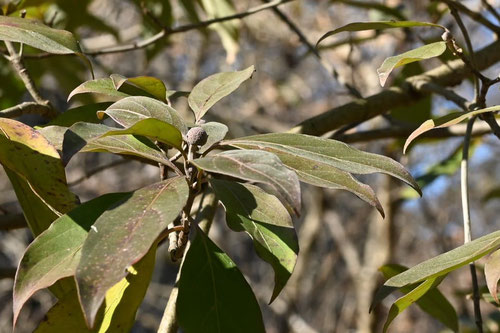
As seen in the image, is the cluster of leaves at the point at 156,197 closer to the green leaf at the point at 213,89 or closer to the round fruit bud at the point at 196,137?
the round fruit bud at the point at 196,137

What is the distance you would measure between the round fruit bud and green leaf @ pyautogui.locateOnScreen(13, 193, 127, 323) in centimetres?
11

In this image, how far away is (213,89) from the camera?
0.87m

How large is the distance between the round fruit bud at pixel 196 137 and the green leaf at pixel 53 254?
4.2 inches

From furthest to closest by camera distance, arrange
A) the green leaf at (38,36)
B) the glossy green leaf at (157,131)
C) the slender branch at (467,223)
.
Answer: the slender branch at (467,223) < the green leaf at (38,36) < the glossy green leaf at (157,131)

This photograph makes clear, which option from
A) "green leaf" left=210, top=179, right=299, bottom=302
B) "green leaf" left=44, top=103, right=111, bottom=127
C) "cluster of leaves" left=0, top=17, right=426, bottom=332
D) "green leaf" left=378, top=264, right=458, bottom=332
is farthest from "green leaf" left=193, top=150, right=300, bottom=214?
"green leaf" left=378, top=264, right=458, bottom=332

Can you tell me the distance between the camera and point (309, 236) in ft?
9.41

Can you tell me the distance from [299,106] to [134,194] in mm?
3472

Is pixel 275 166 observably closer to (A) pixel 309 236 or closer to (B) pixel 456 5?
(B) pixel 456 5

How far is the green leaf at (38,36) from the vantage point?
27.1 inches

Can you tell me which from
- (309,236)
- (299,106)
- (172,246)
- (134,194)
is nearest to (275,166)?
(134,194)

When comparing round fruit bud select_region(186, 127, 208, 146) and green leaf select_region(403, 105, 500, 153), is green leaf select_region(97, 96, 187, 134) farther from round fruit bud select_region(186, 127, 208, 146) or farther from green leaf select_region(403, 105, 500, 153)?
green leaf select_region(403, 105, 500, 153)

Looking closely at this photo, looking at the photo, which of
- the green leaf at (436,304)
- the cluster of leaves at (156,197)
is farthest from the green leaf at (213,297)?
the green leaf at (436,304)

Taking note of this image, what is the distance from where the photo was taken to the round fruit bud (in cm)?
66

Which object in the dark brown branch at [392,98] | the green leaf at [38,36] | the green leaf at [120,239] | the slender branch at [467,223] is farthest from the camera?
the dark brown branch at [392,98]
